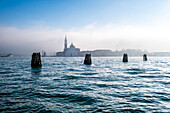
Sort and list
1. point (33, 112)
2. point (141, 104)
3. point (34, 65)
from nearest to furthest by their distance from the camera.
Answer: point (33, 112) < point (141, 104) < point (34, 65)

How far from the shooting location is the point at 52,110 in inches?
261

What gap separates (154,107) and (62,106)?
4.63 m

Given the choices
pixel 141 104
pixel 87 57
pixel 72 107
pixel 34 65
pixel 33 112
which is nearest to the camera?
pixel 33 112

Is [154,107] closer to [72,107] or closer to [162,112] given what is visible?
[162,112]

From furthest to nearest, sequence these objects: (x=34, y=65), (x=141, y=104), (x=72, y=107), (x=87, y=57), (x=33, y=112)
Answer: (x=87, y=57)
(x=34, y=65)
(x=141, y=104)
(x=72, y=107)
(x=33, y=112)

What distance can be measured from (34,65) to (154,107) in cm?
2973

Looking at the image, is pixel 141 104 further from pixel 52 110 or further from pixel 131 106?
pixel 52 110

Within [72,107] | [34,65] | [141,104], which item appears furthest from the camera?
[34,65]

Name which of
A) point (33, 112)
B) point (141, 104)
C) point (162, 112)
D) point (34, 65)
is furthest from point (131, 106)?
point (34, 65)

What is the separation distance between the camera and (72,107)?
7.04 metres

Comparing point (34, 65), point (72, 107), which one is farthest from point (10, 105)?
point (34, 65)

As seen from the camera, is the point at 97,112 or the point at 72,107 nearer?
the point at 97,112

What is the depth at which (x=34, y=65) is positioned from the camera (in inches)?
1291

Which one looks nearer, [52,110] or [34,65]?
[52,110]
